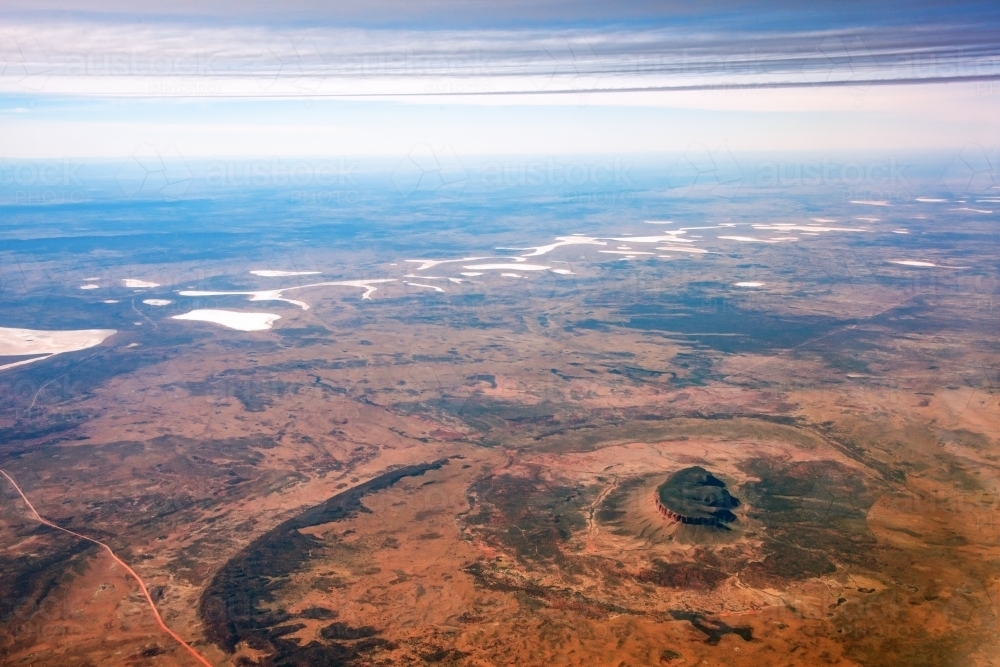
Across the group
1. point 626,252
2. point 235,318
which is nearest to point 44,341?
point 235,318

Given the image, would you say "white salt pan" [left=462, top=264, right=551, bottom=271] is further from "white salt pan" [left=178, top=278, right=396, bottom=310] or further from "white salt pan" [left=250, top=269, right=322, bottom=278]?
"white salt pan" [left=250, top=269, right=322, bottom=278]

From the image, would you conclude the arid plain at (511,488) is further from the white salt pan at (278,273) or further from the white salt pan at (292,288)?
the white salt pan at (278,273)

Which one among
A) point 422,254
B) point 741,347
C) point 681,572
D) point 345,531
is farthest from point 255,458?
point 422,254

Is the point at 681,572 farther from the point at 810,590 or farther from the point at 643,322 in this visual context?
the point at 643,322

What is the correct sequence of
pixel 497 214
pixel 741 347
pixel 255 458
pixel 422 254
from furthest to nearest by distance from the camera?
pixel 497 214 → pixel 422 254 → pixel 741 347 → pixel 255 458

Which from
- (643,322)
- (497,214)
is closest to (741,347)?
(643,322)

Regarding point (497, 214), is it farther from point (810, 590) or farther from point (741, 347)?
point (810, 590)

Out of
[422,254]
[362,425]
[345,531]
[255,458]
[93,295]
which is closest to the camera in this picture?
[345,531]

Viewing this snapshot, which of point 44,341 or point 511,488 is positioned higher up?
point 44,341

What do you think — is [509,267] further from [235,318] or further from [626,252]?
[235,318]

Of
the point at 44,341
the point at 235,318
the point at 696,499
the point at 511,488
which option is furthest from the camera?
the point at 235,318

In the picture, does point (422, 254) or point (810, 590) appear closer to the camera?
point (810, 590)
